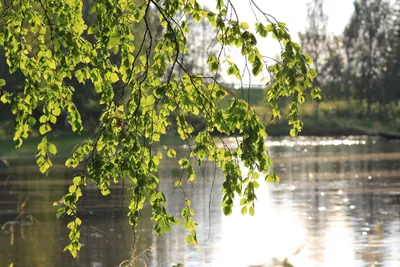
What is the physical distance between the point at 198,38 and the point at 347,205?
104 meters

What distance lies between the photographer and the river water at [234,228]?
61.5 feet

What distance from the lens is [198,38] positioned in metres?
133

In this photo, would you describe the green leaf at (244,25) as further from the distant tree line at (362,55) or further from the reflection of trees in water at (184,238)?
the distant tree line at (362,55)

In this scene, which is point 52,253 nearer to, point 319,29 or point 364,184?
point 364,184

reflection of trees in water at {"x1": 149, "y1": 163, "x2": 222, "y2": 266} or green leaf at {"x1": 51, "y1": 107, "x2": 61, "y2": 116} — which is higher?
green leaf at {"x1": 51, "y1": 107, "x2": 61, "y2": 116}

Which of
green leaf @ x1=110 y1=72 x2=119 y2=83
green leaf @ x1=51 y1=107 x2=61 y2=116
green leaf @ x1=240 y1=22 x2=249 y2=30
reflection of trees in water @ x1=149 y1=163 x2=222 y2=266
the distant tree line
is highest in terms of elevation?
the distant tree line

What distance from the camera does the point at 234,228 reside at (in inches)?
954

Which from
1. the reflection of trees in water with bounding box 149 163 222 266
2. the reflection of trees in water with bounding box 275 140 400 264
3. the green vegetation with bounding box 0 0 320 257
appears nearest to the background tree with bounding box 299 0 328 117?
the reflection of trees in water with bounding box 275 140 400 264

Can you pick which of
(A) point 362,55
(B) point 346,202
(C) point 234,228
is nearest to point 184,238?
(C) point 234,228

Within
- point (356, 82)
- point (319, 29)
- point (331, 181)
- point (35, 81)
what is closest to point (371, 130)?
point (356, 82)

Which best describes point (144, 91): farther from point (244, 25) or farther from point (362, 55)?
point (362, 55)

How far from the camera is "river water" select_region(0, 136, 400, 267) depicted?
1873 cm

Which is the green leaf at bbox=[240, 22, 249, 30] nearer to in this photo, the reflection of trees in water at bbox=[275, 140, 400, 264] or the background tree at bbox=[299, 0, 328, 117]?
the reflection of trees in water at bbox=[275, 140, 400, 264]

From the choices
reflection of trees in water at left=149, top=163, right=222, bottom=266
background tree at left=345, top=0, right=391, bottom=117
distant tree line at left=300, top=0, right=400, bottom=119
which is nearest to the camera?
reflection of trees in water at left=149, top=163, right=222, bottom=266
